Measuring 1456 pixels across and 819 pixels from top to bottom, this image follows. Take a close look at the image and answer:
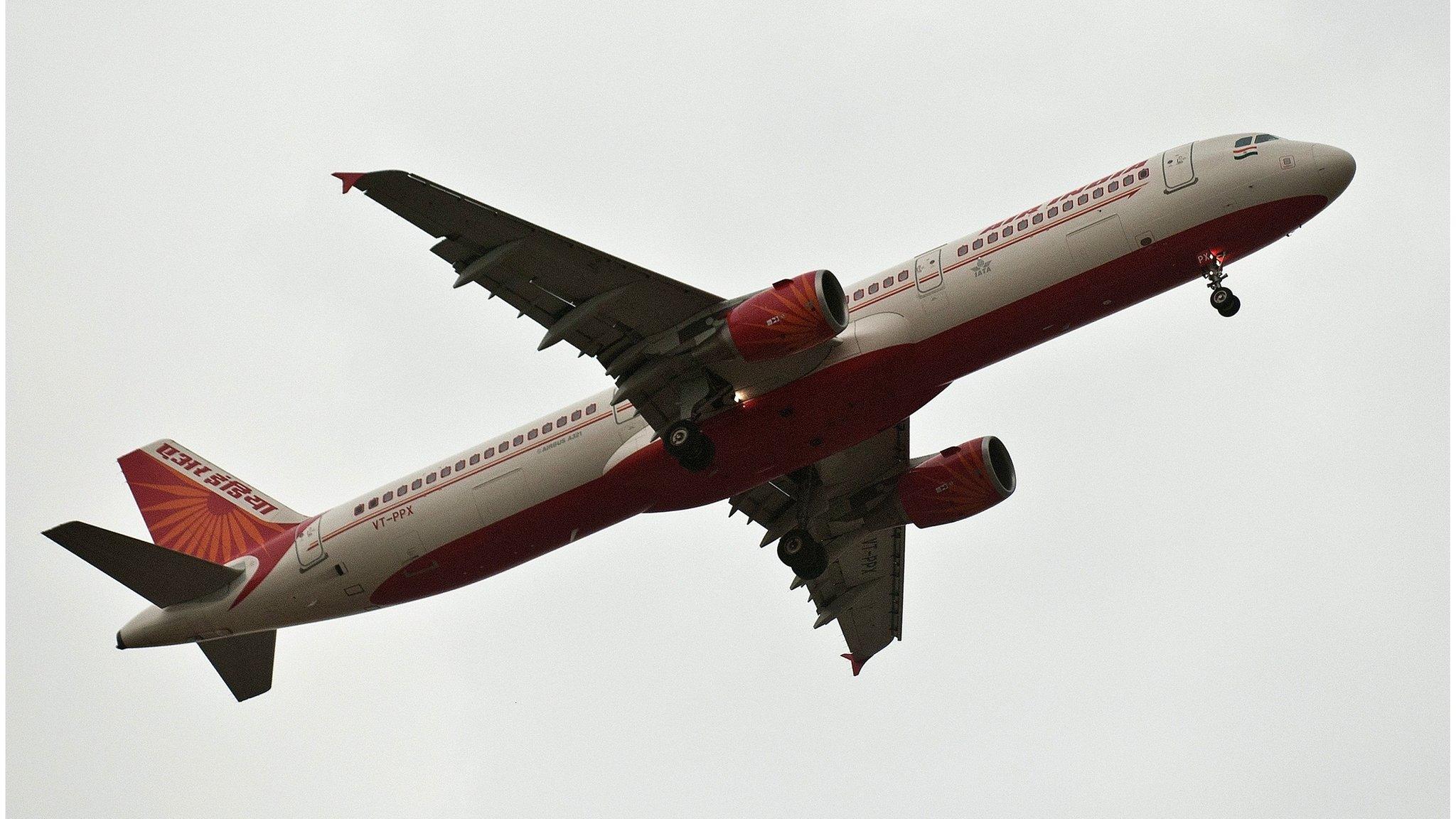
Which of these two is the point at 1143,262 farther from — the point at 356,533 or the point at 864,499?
the point at 356,533

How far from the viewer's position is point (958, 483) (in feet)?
121

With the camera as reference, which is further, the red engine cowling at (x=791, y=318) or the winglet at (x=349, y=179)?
the red engine cowling at (x=791, y=318)

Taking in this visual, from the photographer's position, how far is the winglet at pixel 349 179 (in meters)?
27.7

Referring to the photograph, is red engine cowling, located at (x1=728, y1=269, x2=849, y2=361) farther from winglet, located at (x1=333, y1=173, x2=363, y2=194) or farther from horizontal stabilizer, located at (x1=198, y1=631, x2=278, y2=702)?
horizontal stabilizer, located at (x1=198, y1=631, x2=278, y2=702)

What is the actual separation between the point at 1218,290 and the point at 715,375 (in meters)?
10.8

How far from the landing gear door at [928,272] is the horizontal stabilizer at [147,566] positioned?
60.5ft

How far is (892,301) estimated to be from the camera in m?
31.1

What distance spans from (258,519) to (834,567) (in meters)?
15.8

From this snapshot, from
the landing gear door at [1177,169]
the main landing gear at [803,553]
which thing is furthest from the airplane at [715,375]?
the main landing gear at [803,553]

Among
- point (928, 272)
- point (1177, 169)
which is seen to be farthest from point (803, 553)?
point (1177, 169)

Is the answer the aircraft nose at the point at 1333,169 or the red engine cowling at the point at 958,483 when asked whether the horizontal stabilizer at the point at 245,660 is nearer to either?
the red engine cowling at the point at 958,483

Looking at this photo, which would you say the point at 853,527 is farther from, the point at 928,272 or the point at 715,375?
the point at 928,272

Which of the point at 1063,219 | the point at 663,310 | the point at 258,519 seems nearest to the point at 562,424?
the point at 663,310

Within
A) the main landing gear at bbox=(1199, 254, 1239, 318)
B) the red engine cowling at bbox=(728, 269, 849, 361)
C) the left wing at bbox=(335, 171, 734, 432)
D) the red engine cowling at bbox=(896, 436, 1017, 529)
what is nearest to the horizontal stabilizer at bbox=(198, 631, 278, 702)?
the left wing at bbox=(335, 171, 734, 432)
